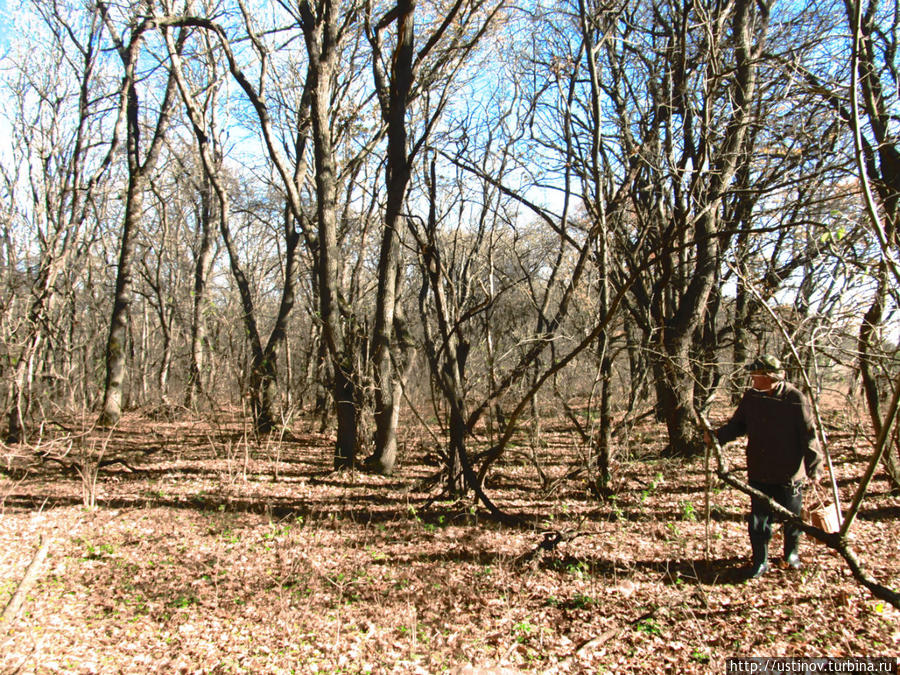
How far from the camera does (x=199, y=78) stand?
1616 centimetres

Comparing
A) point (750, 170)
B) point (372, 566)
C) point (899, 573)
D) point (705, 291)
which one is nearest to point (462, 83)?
point (750, 170)

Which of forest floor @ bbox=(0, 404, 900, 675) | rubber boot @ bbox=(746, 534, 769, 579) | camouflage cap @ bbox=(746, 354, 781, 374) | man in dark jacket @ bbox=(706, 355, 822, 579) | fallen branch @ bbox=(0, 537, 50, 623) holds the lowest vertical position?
forest floor @ bbox=(0, 404, 900, 675)

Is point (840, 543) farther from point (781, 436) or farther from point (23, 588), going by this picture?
point (23, 588)

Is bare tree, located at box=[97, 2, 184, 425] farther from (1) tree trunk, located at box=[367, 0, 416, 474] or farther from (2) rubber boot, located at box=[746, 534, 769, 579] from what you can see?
(2) rubber boot, located at box=[746, 534, 769, 579]

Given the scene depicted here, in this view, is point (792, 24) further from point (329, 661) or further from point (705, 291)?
point (329, 661)

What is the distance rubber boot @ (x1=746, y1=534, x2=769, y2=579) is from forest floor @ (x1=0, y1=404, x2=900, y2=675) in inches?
3.5

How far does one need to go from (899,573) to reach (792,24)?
7.94m

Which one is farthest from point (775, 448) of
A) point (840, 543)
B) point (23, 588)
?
point (23, 588)

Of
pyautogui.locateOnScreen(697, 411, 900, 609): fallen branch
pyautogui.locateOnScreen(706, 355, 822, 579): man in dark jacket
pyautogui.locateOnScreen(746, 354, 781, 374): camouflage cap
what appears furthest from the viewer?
pyautogui.locateOnScreen(706, 355, 822, 579): man in dark jacket

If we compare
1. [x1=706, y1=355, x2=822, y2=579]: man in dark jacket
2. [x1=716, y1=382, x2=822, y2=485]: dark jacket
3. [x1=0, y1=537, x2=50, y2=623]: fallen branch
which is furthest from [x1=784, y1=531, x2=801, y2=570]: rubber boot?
[x1=0, y1=537, x2=50, y2=623]: fallen branch

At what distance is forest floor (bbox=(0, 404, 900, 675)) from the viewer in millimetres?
3711

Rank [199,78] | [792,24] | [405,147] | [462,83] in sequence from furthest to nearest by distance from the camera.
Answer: [199,78], [462,83], [792,24], [405,147]

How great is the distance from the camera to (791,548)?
4453 mm

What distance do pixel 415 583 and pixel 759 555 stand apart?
Result: 113 inches
